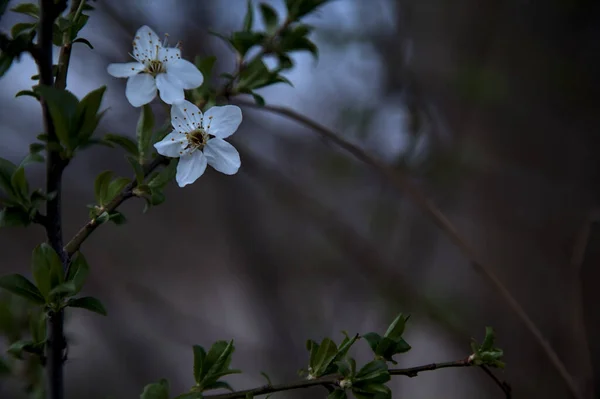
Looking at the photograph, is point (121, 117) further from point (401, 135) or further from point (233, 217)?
point (401, 135)

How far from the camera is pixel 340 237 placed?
1279 mm

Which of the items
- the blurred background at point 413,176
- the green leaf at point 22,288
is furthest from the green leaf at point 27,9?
the blurred background at point 413,176

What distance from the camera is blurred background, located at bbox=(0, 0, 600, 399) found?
1.33 metres

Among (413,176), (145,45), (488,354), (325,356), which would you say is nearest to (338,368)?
(325,356)

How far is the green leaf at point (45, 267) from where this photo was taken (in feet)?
1.14

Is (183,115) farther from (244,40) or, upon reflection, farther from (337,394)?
(337,394)

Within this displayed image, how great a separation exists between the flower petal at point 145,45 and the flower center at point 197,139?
0.08 metres

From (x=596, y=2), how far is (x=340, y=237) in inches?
36.3

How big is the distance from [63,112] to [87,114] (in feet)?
0.06

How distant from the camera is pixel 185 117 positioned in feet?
1.46

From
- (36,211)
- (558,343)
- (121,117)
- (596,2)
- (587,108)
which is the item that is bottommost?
(36,211)

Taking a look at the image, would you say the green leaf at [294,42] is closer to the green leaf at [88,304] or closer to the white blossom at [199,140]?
the white blossom at [199,140]

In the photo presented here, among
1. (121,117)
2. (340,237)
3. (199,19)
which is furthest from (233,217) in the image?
(199,19)

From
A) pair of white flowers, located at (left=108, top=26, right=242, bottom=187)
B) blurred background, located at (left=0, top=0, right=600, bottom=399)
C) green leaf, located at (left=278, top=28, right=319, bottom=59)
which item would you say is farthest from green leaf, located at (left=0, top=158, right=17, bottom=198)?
blurred background, located at (left=0, top=0, right=600, bottom=399)
